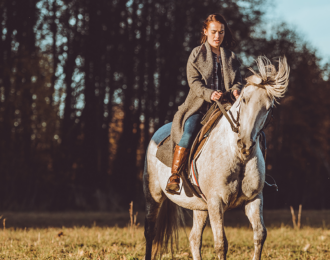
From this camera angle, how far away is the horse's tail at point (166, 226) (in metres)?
5.82

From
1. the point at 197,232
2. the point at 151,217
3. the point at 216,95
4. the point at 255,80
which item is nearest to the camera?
the point at 255,80

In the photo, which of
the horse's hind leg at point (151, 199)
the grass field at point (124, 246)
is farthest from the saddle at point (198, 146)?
the grass field at point (124, 246)

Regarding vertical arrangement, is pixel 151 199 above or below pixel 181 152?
below

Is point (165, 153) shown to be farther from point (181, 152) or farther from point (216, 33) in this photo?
point (216, 33)

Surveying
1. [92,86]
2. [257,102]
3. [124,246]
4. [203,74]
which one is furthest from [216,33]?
[92,86]

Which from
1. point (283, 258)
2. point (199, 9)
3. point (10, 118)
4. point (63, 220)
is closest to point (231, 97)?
point (283, 258)

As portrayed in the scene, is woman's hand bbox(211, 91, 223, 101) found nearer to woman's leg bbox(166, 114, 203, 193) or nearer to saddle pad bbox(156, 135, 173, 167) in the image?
woman's leg bbox(166, 114, 203, 193)

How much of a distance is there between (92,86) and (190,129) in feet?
51.4

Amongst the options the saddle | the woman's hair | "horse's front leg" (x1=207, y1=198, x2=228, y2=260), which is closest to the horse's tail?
the saddle

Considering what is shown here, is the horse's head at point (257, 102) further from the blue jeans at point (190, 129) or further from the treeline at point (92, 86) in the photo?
the treeline at point (92, 86)

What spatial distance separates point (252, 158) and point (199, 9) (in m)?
16.4

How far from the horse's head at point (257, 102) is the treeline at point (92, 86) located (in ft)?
45.0

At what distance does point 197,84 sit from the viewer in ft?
15.2

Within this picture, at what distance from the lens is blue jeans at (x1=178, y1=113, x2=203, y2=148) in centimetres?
470
